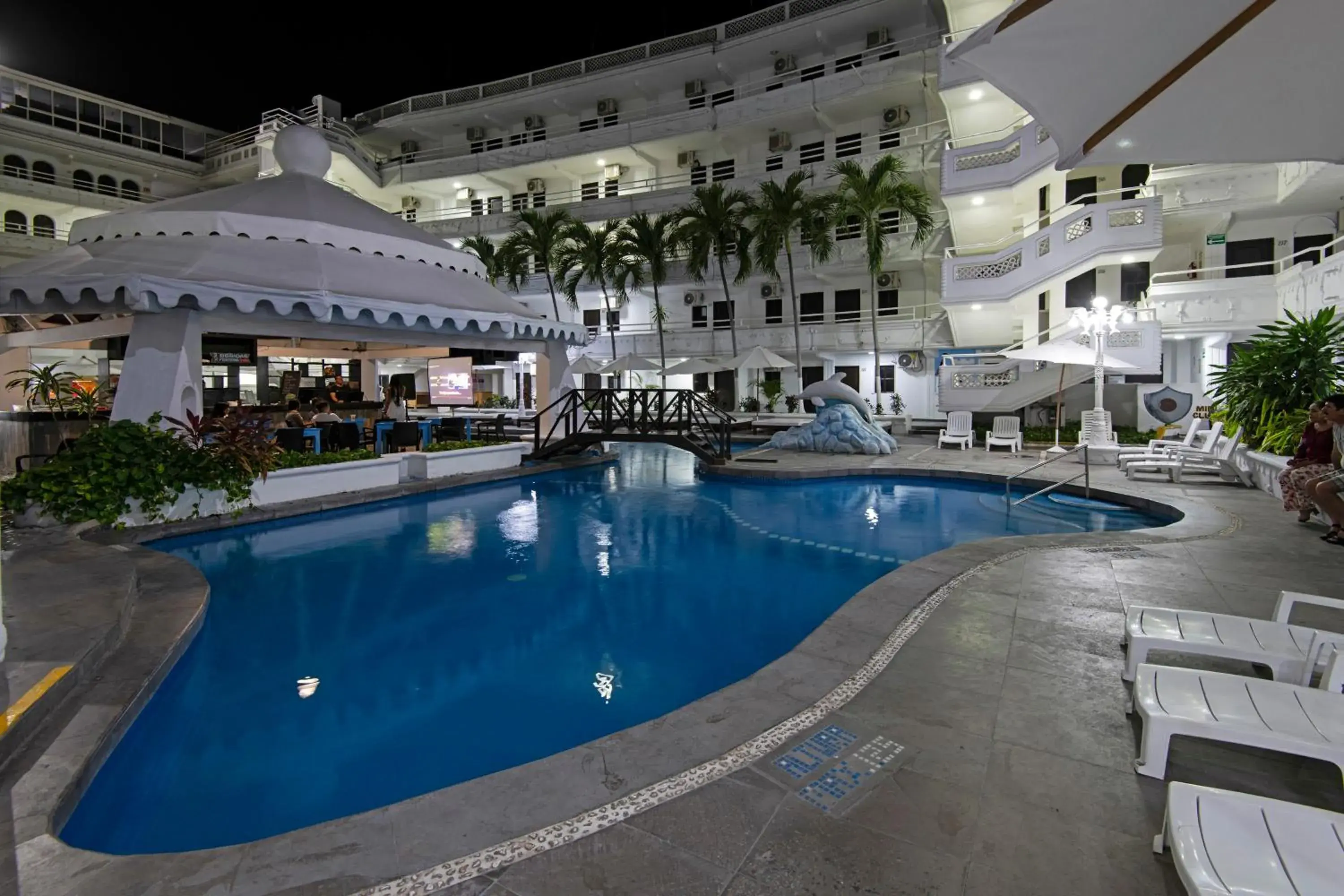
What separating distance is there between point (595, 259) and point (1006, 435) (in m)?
16.0

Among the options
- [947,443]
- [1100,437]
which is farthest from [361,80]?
[1100,437]

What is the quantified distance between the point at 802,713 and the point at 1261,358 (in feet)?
38.3

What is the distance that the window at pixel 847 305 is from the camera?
85.4 ft

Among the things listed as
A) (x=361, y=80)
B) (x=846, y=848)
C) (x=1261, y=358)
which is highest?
(x=361, y=80)

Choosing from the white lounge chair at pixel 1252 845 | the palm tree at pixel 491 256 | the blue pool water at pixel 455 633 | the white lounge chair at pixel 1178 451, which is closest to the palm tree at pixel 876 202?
the white lounge chair at pixel 1178 451

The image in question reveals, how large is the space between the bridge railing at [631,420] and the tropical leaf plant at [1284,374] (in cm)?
877

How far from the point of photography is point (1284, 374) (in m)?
10.2

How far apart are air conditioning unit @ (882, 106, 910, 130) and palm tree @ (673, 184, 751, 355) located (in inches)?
250

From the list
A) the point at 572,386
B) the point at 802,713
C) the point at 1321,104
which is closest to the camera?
the point at 1321,104

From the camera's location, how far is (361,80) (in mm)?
42438

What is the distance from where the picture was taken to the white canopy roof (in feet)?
29.4

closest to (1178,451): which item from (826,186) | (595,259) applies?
(826,186)

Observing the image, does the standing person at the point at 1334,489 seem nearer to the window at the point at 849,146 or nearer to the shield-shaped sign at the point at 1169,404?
the shield-shaped sign at the point at 1169,404

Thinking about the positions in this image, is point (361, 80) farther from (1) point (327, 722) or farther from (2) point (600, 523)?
(1) point (327, 722)
